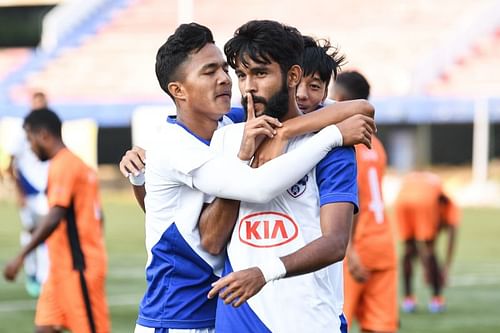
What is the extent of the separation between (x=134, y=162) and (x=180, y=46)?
28.8 inches

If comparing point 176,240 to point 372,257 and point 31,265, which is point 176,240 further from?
point 31,265

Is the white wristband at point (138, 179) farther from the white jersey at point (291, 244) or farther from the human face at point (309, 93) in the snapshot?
the white jersey at point (291, 244)

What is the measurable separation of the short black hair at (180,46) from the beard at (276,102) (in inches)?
17.2

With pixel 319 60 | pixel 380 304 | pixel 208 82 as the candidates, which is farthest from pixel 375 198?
pixel 208 82

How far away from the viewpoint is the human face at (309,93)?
15.2 ft

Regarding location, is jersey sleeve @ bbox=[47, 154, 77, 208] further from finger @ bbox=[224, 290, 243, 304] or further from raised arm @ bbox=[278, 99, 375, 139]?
finger @ bbox=[224, 290, 243, 304]

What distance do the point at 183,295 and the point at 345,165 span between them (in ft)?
3.01

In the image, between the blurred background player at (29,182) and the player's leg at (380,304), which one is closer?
→ the player's leg at (380,304)

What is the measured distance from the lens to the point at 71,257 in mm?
7828

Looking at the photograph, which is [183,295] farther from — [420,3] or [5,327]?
[420,3]

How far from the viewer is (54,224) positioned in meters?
7.58

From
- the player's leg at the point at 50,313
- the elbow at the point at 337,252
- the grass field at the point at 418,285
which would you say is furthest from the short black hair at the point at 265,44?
the grass field at the point at 418,285

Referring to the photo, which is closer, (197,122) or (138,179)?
(197,122)

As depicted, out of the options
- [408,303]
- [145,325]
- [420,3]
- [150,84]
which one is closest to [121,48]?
[150,84]
